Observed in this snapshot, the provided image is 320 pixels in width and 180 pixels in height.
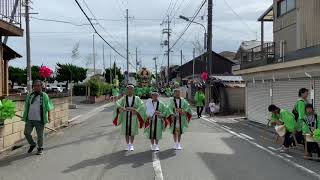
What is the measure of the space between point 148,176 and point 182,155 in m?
2.99

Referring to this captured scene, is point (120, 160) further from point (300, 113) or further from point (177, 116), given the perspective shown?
point (300, 113)

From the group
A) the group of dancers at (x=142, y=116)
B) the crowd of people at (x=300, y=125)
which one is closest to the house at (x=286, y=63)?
the crowd of people at (x=300, y=125)

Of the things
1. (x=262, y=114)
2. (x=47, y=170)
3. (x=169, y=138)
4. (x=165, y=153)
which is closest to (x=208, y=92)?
(x=262, y=114)

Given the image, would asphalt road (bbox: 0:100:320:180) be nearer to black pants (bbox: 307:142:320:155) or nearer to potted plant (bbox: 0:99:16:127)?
black pants (bbox: 307:142:320:155)

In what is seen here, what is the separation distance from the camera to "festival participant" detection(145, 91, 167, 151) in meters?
13.0

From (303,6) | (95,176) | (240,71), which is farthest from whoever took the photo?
(240,71)

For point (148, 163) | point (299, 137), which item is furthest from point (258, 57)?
point (148, 163)

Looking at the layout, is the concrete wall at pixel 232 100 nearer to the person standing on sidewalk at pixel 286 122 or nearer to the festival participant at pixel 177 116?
the person standing on sidewalk at pixel 286 122

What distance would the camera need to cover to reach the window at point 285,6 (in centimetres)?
2744

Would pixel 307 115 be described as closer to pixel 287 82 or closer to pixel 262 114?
pixel 287 82

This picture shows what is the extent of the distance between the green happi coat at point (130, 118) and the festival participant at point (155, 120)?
0.20 meters

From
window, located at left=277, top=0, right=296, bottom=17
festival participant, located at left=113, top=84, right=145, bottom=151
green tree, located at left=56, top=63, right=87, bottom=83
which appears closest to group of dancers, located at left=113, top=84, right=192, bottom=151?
festival participant, located at left=113, top=84, right=145, bottom=151

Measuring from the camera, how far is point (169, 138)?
1633 cm

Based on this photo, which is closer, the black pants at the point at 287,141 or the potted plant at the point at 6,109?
the potted plant at the point at 6,109
